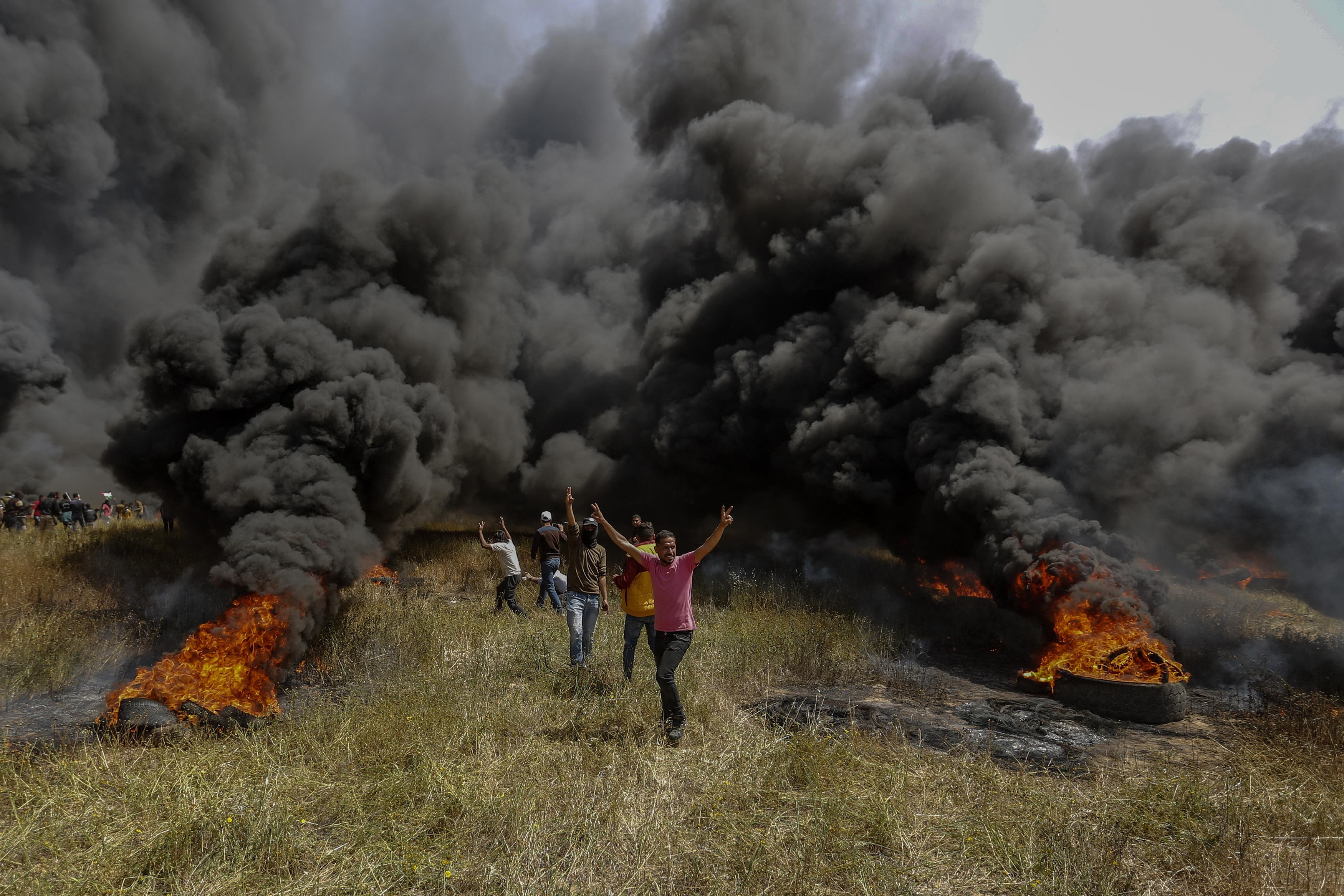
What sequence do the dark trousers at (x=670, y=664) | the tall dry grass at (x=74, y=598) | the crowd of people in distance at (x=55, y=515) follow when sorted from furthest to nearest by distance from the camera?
1. the crowd of people in distance at (x=55, y=515)
2. the tall dry grass at (x=74, y=598)
3. the dark trousers at (x=670, y=664)

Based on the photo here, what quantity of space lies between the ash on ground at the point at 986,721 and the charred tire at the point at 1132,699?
0.34 feet

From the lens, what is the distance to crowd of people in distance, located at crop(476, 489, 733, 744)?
655 centimetres

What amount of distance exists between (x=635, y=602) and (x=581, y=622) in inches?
55.4

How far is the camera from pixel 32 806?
16.5 feet

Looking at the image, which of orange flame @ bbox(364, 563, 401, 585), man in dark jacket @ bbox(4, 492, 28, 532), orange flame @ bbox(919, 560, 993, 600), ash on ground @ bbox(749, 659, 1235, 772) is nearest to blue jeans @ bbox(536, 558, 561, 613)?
orange flame @ bbox(364, 563, 401, 585)

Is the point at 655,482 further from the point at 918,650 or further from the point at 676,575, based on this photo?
the point at 676,575

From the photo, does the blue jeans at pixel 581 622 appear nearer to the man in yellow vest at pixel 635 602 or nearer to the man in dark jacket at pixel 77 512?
the man in yellow vest at pixel 635 602

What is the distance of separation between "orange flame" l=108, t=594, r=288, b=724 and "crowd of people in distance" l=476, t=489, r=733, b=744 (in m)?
3.61

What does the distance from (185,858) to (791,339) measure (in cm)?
1939

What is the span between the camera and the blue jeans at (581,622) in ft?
29.0

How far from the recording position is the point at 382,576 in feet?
53.1

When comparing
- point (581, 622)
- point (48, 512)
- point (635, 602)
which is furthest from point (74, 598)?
point (48, 512)

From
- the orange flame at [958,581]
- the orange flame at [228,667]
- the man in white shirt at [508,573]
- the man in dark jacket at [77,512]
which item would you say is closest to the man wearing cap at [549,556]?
the man in white shirt at [508,573]

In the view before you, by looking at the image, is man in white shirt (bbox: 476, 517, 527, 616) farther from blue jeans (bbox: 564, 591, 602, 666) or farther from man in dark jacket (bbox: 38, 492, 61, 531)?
man in dark jacket (bbox: 38, 492, 61, 531)
